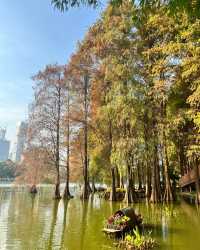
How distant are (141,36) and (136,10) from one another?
66.4ft

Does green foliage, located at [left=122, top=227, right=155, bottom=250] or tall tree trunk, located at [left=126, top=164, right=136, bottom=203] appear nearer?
green foliage, located at [left=122, top=227, right=155, bottom=250]

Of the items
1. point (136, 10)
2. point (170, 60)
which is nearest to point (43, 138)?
point (170, 60)

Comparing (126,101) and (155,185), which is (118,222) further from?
(155,185)

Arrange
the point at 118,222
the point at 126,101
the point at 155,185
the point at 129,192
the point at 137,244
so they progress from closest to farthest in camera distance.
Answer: the point at 137,244 < the point at 118,222 < the point at 126,101 < the point at 155,185 < the point at 129,192

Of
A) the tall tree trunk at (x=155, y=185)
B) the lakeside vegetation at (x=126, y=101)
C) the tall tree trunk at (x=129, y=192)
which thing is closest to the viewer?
the lakeside vegetation at (x=126, y=101)

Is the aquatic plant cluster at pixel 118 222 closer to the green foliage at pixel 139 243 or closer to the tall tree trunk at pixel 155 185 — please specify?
the green foliage at pixel 139 243

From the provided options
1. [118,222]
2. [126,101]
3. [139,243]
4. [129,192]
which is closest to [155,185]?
[129,192]

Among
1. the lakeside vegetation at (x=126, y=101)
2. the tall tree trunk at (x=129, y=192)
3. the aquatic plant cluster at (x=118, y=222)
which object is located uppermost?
the lakeside vegetation at (x=126, y=101)

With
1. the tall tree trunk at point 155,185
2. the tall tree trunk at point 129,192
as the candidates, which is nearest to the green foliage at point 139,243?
the tall tree trunk at point 155,185

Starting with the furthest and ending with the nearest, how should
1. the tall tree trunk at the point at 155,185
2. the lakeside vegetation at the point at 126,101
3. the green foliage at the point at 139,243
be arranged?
the tall tree trunk at the point at 155,185 → the lakeside vegetation at the point at 126,101 → the green foliage at the point at 139,243

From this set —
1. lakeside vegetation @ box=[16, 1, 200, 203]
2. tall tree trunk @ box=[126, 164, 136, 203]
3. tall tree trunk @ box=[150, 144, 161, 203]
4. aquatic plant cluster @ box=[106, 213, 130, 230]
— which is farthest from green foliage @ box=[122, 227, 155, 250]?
tall tree trunk @ box=[126, 164, 136, 203]

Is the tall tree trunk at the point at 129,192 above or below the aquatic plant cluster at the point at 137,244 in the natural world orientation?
above

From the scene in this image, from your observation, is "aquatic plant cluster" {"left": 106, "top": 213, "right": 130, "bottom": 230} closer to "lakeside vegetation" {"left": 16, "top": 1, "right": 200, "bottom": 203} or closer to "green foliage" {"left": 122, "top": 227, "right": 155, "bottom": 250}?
"green foliage" {"left": 122, "top": 227, "right": 155, "bottom": 250}

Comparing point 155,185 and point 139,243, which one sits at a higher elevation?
point 155,185
